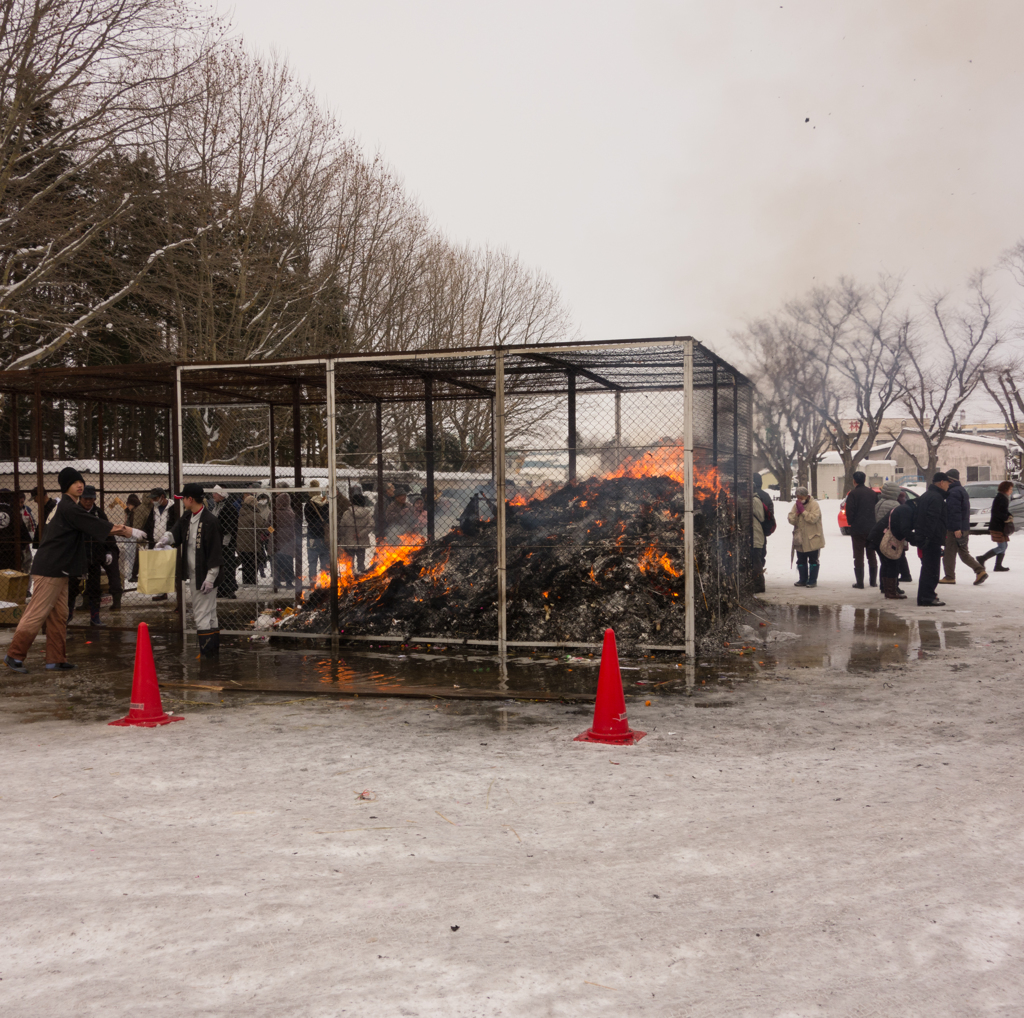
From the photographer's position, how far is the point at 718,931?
3549mm

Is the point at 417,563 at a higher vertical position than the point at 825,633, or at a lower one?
higher

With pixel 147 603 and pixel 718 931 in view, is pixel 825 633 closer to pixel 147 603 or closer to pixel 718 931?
pixel 718 931

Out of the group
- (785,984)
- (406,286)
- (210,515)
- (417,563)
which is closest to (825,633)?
(417,563)

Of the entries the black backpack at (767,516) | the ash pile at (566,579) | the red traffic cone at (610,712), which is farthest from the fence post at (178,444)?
the black backpack at (767,516)

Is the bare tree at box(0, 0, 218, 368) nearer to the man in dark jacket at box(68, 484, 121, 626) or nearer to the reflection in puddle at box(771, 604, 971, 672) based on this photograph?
the man in dark jacket at box(68, 484, 121, 626)

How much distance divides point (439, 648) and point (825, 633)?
4.57m

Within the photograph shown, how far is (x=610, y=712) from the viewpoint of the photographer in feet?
20.3

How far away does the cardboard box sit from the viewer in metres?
11.8

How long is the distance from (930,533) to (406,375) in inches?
293

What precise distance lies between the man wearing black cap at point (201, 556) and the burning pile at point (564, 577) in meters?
1.35

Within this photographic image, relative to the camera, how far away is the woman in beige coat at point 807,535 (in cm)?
1451

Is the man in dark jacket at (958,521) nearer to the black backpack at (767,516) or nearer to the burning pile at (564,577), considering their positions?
the black backpack at (767,516)

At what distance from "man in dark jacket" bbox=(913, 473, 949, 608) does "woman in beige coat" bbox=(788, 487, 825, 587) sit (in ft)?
5.87

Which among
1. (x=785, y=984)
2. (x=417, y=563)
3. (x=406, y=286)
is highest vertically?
(x=406, y=286)
